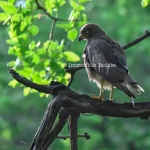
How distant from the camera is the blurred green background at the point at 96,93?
10758 millimetres

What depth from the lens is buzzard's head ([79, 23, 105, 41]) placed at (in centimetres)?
498

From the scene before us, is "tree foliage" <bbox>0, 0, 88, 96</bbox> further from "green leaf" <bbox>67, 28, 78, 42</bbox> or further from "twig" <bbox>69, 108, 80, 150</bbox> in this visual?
"twig" <bbox>69, 108, 80, 150</bbox>

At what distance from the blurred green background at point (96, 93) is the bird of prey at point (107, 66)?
577cm

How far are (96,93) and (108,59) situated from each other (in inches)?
284

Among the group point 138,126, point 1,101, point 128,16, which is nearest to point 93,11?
point 128,16

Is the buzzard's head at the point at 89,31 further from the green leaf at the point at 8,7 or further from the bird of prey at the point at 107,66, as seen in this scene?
the green leaf at the point at 8,7

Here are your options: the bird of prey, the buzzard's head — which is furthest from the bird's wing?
the buzzard's head

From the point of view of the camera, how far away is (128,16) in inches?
486

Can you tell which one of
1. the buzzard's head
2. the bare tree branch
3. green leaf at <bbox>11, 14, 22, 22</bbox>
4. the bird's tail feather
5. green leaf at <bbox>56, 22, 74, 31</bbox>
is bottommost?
the buzzard's head

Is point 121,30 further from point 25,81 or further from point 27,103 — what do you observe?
point 25,81

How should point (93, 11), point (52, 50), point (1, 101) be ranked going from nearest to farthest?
point (52, 50) → point (1, 101) → point (93, 11)

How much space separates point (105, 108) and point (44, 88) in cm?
35

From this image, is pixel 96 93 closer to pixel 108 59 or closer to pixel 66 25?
pixel 66 25

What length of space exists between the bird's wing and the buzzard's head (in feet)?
1.53
